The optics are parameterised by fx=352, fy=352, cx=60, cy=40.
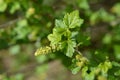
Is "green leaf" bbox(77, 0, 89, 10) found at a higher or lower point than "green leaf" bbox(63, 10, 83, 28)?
higher

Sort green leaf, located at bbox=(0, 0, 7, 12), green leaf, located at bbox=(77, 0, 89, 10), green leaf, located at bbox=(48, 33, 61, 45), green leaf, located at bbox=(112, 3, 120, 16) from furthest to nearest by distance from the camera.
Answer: green leaf, located at bbox=(112, 3, 120, 16)
green leaf, located at bbox=(77, 0, 89, 10)
green leaf, located at bbox=(0, 0, 7, 12)
green leaf, located at bbox=(48, 33, 61, 45)

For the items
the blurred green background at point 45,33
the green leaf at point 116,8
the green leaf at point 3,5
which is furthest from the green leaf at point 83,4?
the green leaf at point 116,8

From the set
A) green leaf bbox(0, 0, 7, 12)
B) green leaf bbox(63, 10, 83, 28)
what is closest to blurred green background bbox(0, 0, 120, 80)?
green leaf bbox(0, 0, 7, 12)

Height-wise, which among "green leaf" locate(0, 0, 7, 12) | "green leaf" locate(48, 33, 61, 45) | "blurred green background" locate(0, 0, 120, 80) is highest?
"green leaf" locate(0, 0, 7, 12)

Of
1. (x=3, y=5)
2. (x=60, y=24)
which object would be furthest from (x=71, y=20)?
(x=3, y=5)

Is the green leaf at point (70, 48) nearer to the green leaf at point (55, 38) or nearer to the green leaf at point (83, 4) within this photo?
the green leaf at point (55, 38)

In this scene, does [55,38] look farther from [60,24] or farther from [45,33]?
[45,33]

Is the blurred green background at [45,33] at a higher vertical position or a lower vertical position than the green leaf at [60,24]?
higher

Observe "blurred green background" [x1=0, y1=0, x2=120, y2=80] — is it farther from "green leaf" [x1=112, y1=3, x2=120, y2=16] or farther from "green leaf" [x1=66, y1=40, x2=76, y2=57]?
"green leaf" [x1=66, y1=40, x2=76, y2=57]

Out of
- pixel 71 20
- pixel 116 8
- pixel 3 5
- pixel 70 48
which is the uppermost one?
pixel 3 5
